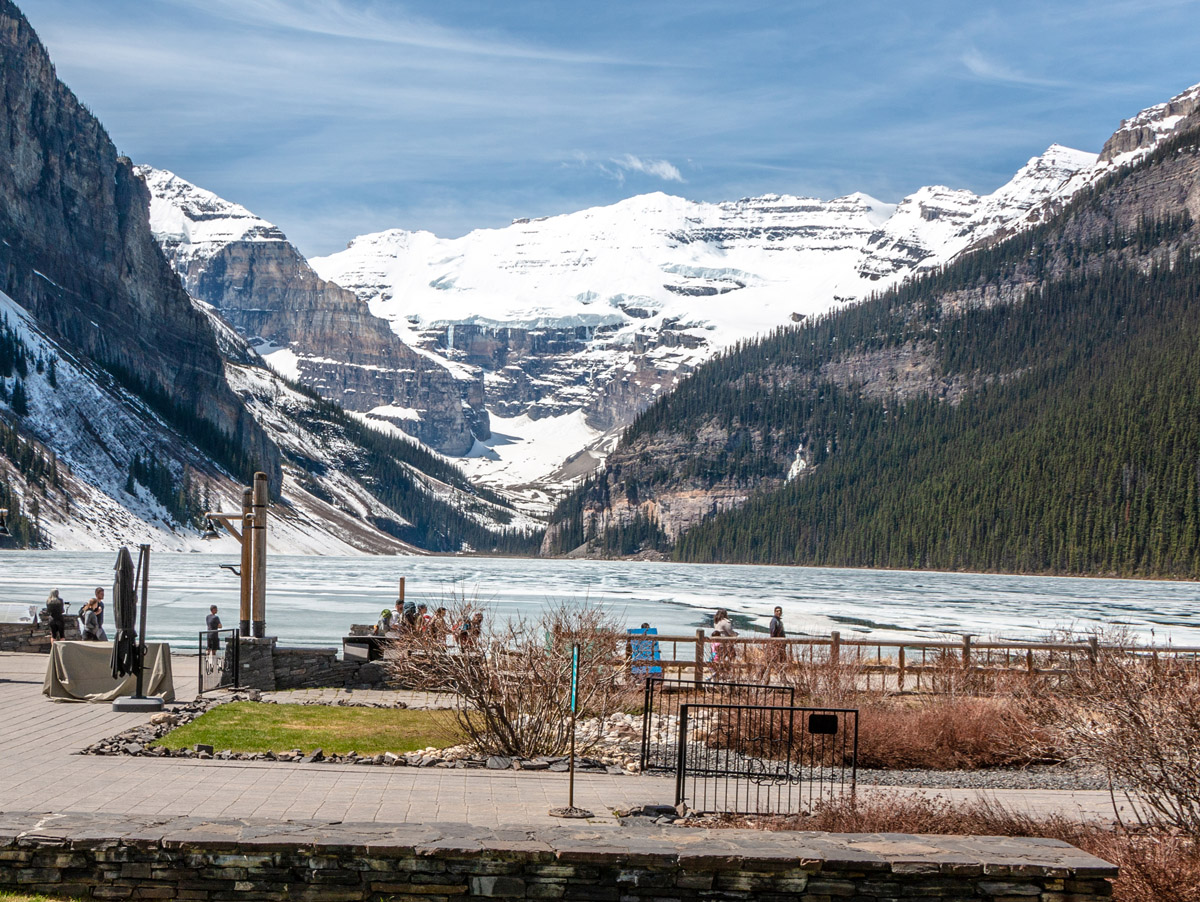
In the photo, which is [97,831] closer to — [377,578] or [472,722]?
[472,722]

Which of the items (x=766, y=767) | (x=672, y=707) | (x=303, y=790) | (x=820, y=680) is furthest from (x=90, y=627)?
(x=766, y=767)

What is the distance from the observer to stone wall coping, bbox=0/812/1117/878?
10258mm

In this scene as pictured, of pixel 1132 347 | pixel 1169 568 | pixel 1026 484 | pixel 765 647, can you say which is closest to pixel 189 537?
pixel 1026 484

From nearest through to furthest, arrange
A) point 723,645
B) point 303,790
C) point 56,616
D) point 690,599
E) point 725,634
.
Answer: point 303,790
point 723,645
point 56,616
point 725,634
point 690,599

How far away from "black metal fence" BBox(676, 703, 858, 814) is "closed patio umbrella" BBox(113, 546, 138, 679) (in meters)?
10.2

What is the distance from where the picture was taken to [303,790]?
15.1 metres

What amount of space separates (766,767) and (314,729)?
7999 mm

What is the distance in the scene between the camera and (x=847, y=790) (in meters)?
16.7

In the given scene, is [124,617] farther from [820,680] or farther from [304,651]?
[820,680]

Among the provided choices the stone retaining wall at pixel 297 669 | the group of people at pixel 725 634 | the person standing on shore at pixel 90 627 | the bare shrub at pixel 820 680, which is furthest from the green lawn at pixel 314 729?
the person standing on shore at pixel 90 627

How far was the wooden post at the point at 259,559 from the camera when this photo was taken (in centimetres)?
2700

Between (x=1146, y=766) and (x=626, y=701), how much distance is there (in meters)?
11.2

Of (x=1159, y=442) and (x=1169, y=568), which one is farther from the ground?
(x=1159, y=442)

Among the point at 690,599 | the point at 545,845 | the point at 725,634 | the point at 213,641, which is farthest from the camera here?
the point at 690,599
